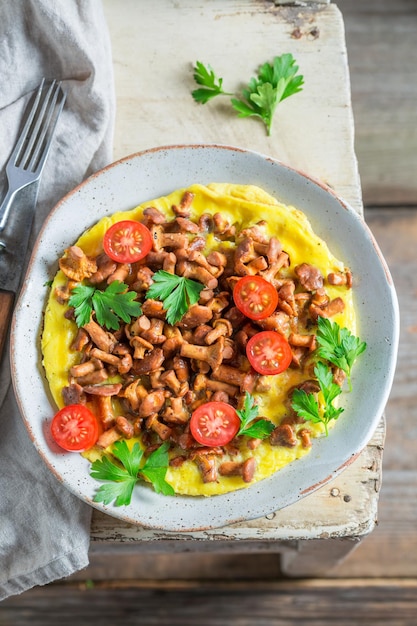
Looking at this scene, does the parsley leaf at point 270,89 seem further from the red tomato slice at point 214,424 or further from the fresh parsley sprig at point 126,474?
the fresh parsley sprig at point 126,474

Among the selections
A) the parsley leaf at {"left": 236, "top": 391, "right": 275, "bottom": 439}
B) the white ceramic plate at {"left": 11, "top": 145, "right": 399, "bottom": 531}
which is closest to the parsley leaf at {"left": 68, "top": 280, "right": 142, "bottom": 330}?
the white ceramic plate at {"left": 11, "top": 145, "right": 399, "bottom": 531}

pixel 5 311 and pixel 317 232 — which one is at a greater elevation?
pixel 317 232

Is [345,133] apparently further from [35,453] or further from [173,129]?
[35,453]

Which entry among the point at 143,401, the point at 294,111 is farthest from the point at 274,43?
the point at 143,401

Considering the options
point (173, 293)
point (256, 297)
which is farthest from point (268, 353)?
point (173, 293)

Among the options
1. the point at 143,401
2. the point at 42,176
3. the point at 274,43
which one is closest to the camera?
the point at 143,401

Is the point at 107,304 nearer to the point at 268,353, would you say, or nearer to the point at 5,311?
the point at 5,311

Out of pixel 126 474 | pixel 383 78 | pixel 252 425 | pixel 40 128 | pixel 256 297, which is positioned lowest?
pixel 126 474
